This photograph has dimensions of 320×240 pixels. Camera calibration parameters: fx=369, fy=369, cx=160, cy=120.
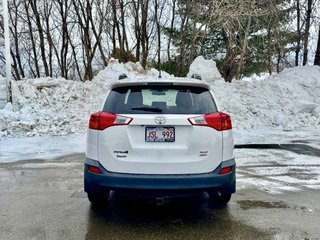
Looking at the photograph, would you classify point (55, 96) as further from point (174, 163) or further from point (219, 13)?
point (174, 163)

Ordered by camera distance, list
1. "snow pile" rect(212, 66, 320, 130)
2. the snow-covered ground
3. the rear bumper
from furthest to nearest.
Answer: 1. "snow pile" rect(212, 66, 320, 130)
2. the snow-covered ground
3. the rear bumper

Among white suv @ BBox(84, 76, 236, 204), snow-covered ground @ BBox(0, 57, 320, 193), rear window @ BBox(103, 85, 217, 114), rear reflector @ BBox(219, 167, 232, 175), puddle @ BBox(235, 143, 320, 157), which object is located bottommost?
puddle @ BBox(235, 143, 320, 157)

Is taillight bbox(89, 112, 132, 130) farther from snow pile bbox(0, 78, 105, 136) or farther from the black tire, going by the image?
snow pile bbox(0, 78, 105, 136)

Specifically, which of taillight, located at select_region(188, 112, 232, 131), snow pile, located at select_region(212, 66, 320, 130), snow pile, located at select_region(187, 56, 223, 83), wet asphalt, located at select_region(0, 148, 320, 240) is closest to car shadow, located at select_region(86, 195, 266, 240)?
wet asphalt, located at select_region(0, 148, 320, 240)

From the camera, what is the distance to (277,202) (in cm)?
528

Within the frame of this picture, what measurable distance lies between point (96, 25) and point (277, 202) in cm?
2562

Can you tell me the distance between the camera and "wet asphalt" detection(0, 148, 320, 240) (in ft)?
13.5

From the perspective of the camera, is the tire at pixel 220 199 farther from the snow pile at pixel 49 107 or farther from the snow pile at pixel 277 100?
the snow pile at pixel 277 100

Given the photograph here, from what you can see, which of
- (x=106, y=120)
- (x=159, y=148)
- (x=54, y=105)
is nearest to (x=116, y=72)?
(x=54, y=105)

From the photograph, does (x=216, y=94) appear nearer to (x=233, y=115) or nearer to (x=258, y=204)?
(x=233, y=115)

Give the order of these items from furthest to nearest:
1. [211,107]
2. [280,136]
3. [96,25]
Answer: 1. [96,25]
2. [280,136]
3. [211,107]

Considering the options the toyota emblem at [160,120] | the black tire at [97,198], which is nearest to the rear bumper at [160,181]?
the toyota emblem at [160,120]

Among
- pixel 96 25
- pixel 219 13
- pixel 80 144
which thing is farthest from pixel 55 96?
pixel 96 25

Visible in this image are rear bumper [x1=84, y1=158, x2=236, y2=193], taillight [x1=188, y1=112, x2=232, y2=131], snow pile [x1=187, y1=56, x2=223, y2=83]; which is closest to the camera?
rear bumper [x1=84, y1=158, x2=236, y2=193]
